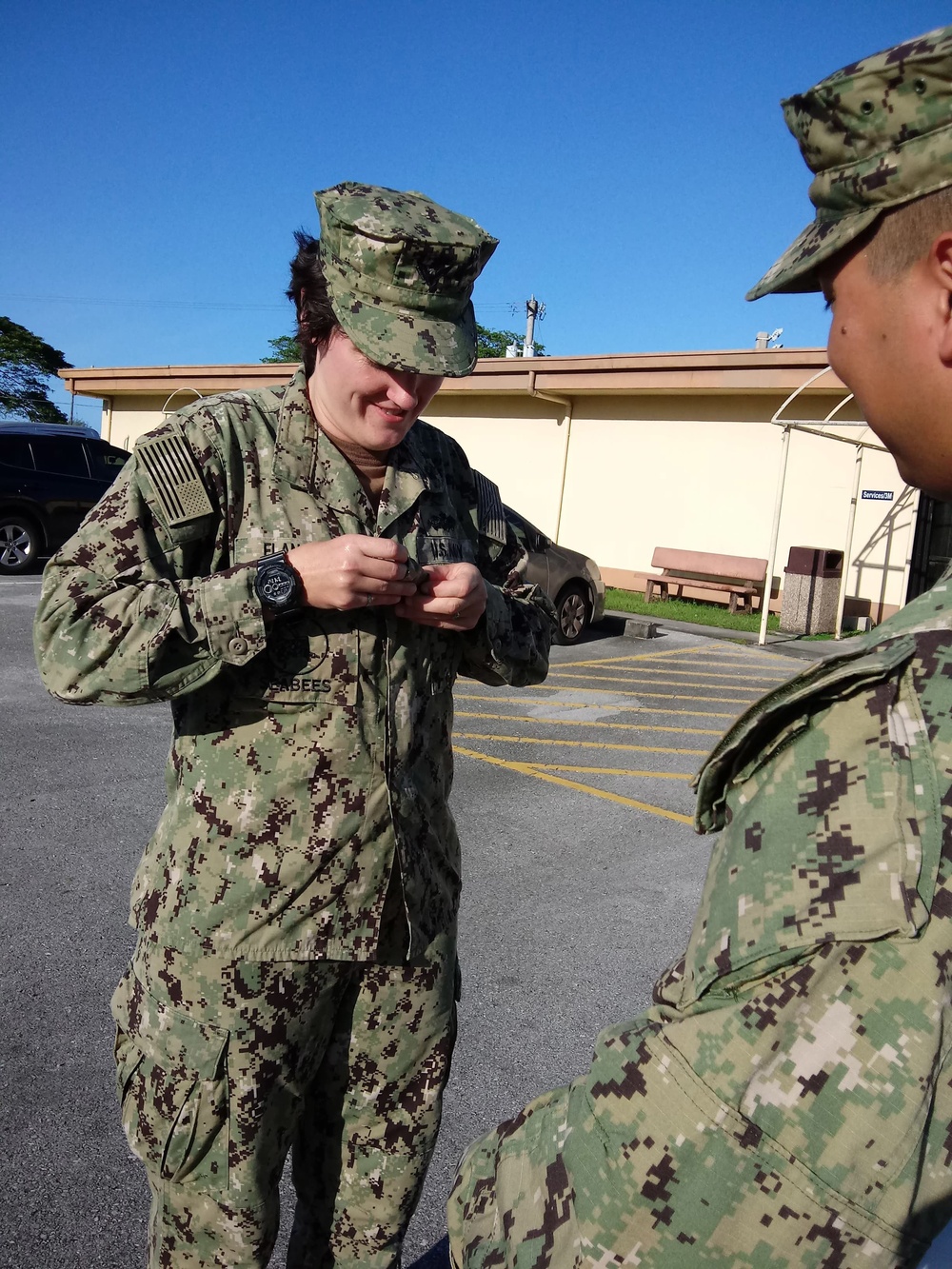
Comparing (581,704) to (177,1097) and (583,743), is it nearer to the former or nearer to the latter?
(583,743)

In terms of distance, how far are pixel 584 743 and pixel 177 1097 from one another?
5452mm

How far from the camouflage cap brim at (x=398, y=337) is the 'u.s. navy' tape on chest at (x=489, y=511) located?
1.30 feet

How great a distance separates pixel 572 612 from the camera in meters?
11.2

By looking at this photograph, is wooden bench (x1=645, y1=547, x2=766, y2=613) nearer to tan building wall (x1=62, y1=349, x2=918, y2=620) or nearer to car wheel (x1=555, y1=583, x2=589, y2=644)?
tan building wall (x1=62, y1=349, x2=918, y2=620)

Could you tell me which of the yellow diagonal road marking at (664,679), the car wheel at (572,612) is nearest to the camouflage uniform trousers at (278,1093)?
the yellow diagonal road marking at (664,679)

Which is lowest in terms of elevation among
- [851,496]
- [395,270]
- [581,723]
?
[581,723]

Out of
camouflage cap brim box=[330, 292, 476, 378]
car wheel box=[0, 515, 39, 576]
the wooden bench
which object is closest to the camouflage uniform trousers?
camouflage cap brim box=[330, 292, 476, 378]

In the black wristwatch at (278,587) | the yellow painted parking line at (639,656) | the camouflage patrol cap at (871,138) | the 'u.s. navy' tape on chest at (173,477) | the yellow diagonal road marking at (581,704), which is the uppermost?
the camouflage patrol cap at (871,138)

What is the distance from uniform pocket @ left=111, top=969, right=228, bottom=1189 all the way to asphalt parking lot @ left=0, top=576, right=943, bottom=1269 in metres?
0.80

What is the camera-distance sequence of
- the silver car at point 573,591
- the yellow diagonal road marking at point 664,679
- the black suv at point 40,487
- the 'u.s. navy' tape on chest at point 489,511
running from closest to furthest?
the 'u.s. navy' tape on chest at point 489,511, the yellow diagonal road marking at point 664,679, the silver car at point 573,591, the black suv at point 40,487

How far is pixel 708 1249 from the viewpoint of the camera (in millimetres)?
711

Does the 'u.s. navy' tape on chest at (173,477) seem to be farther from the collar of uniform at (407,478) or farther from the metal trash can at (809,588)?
the metal trash can at (809,588)

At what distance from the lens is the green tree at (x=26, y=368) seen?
117 feet

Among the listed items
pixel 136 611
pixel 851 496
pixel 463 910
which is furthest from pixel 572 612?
pixel 136 611
